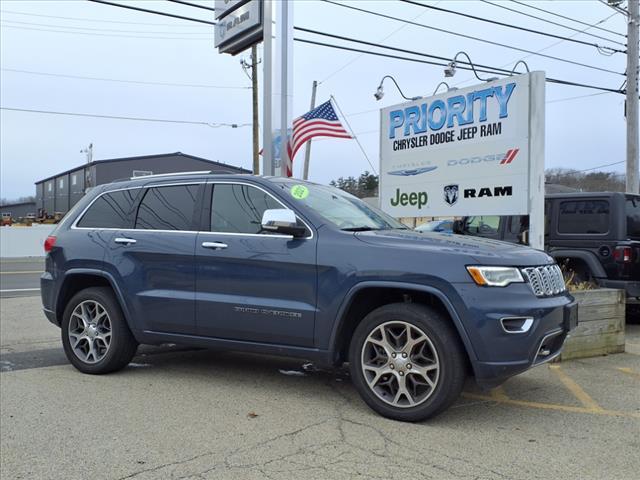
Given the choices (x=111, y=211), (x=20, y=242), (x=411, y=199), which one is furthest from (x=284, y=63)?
(x=20, y=242)

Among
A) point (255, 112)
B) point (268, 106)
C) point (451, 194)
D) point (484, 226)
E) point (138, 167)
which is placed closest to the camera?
point (451, 194)

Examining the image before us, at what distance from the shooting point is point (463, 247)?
4152mm

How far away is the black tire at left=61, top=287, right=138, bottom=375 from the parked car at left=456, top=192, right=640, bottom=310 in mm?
5831

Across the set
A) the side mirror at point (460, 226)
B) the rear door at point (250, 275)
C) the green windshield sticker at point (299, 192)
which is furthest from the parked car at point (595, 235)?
the rear door at point (250, 275)

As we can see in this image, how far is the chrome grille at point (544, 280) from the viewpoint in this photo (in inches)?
160

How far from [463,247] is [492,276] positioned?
0.32 meters

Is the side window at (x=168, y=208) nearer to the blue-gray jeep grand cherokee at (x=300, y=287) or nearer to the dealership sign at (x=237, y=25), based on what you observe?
the blue-gray jeep grand cherokee at (x=300, y=287)

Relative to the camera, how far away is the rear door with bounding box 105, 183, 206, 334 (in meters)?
5.09

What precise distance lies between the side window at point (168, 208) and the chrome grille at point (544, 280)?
2874mm

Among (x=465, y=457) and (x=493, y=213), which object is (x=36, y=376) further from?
(x=493, y=213)

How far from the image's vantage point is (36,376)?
560cm

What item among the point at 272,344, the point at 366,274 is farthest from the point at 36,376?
the point at 366,274

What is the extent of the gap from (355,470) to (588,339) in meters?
3.97

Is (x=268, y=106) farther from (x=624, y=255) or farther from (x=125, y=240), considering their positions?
(x=624, y=255)
